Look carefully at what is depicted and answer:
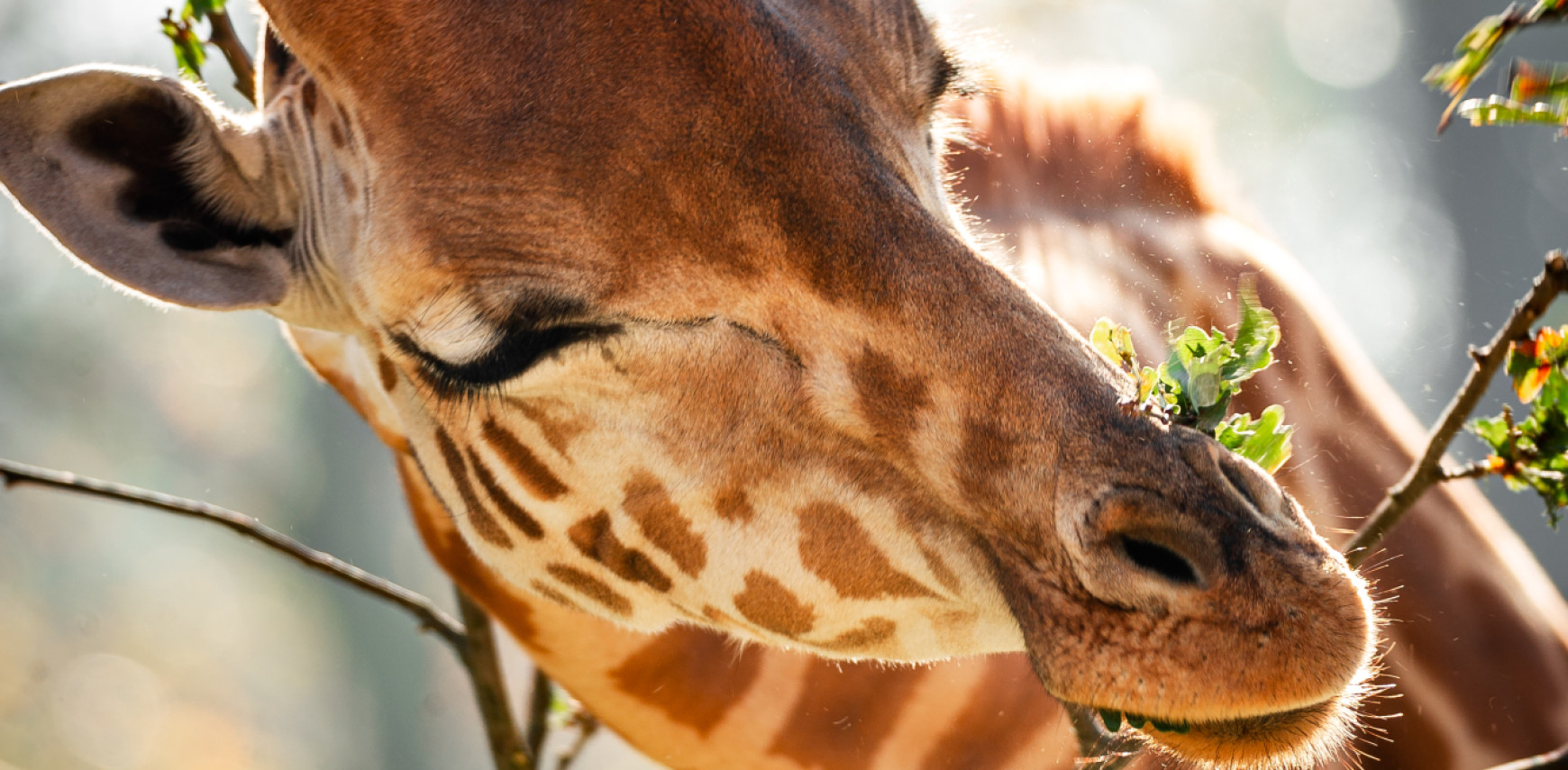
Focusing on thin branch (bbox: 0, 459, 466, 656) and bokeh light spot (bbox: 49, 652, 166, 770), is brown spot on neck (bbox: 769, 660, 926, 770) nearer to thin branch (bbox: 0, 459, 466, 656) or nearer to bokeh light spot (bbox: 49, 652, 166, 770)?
thin branch (bbox: 0, 459, 466, 656)

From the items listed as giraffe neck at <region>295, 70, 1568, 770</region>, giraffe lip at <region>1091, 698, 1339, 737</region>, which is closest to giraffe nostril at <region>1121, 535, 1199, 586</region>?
giraffe lip at <region>1091, 698, 1339, 737</region>

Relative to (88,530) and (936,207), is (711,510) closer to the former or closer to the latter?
(936,207)

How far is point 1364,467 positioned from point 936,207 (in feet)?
3.73

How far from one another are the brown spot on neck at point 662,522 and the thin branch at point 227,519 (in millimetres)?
813

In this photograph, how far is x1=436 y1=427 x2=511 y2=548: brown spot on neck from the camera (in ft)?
6.30

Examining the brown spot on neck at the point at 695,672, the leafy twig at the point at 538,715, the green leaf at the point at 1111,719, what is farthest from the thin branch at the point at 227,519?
the green leaf at the point at 1111,719

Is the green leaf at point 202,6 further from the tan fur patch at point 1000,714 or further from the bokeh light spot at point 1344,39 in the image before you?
the bokeh light spot at point 1344,39

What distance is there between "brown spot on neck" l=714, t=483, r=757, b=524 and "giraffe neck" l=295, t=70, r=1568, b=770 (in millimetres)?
621

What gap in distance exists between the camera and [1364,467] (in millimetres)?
2293

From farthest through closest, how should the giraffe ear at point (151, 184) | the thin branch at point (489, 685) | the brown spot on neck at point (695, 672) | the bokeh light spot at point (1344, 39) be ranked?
the bokeh light spot at point (1344, 39) → the thin branch at point (489, 685) → the brown spot on neck at point (695, 672) → the giraffe ear at point (151, 184)

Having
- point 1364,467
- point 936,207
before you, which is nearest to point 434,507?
point 936,207

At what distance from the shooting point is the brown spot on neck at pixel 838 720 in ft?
7.26

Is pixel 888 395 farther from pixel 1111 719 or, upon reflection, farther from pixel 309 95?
pixel 309 95

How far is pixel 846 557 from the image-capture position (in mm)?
1654
